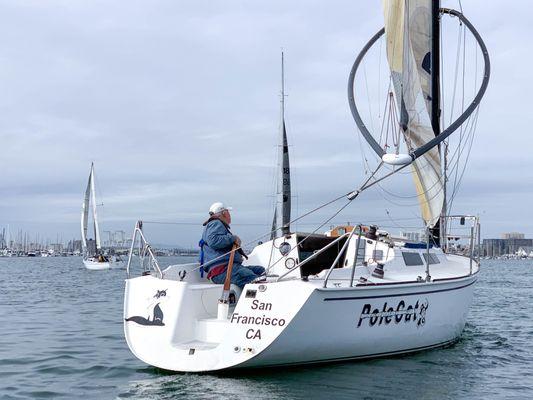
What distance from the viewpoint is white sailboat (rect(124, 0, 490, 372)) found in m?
8.30

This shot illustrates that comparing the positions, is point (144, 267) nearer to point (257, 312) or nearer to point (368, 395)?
point (257, 312)

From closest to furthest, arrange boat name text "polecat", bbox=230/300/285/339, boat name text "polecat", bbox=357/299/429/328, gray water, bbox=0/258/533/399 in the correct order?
1. gray water, bbox=0/258/533/399
2. boat name text "polecat", bbox=230/300/285/339
3. boat name text "polecat", bbox=357/299/429/328

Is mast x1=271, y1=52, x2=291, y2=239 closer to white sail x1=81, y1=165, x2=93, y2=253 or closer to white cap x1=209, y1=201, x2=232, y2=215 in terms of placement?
white cap x1=209, y1=201, x2=232, y2=215

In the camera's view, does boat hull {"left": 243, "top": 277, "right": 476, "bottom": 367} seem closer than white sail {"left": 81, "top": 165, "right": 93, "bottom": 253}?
Yes

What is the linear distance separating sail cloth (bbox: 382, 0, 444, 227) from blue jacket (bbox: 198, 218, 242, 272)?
407 cm

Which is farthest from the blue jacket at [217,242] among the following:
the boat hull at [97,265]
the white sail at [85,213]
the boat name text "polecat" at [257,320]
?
the white sail at [85,213]

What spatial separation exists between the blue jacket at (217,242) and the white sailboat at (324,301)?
0.45 metres

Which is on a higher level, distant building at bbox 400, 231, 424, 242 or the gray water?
distant building at bbox 400, 231, 424, 242

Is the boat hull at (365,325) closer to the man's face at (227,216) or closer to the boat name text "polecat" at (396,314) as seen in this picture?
the boat name text "polecat" at (396,314)

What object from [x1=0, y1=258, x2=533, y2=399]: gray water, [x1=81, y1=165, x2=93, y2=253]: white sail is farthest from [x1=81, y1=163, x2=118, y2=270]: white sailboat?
[x1=0, y1=258, x2=533, y2=399]: gray water

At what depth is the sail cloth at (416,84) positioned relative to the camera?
40.5ft

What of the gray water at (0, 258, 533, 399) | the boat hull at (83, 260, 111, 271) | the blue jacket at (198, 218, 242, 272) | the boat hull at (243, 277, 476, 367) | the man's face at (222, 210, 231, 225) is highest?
the man's face at (222, 210, 231, 225)

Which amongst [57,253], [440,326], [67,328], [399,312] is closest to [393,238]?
[440,326]

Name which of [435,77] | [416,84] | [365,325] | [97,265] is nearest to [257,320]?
[365,325]
